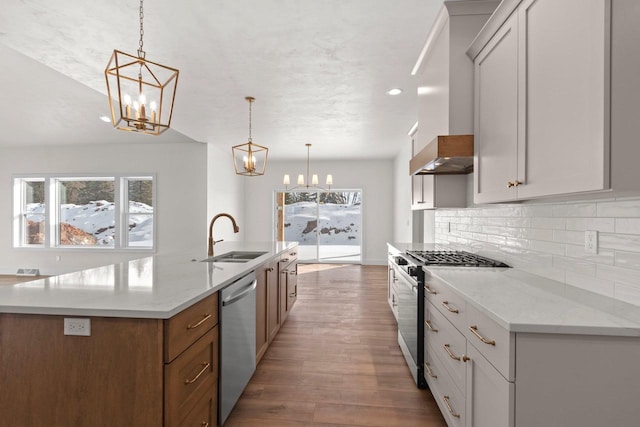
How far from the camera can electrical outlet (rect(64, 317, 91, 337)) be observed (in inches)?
50.0

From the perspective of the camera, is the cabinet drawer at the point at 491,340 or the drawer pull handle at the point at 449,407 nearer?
the cabinet drawer at the point at 491,340

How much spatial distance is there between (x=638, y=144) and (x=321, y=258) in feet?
23.7

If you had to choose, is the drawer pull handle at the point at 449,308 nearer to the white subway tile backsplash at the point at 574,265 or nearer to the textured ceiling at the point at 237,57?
the white subway tile backsplash at the point at 574,265

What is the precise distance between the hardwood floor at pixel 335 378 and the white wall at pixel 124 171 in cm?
335

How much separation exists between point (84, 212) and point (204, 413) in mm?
6594

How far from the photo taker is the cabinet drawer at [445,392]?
155 cm

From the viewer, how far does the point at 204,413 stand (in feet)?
5.22

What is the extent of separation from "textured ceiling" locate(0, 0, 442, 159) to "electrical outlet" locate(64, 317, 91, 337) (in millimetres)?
2021

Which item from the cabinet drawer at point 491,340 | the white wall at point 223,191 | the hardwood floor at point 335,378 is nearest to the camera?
the cabinet drawer at point 491,340

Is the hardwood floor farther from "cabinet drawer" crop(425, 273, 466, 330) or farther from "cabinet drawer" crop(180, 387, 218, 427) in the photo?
"cabinet drawer" crop(425, 273, 466, 330)

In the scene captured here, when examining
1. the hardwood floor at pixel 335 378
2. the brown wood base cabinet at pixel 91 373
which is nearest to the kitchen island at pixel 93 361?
the brown wood base cabinet at pixel 91 373

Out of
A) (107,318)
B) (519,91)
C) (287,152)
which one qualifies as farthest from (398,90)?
(287,152)

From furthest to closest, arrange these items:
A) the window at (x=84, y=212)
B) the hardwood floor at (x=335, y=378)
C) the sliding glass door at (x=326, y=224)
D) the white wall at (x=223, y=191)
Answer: the sliding glass door at (x=326, y=224)
the window at (x=84, y=212)
the white wall at (x=223, y=191)
the hardwood floor at (x=335, y=378)

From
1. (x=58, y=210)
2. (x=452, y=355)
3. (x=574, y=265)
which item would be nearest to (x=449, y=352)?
(x=452, y=355)
